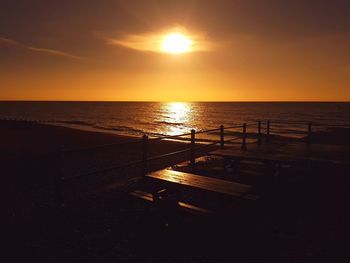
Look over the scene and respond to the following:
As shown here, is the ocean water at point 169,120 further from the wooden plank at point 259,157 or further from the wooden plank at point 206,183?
the wooden plank at point 206,183

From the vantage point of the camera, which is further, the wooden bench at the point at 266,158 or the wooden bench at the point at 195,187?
the wooden bench at the point at 266,158

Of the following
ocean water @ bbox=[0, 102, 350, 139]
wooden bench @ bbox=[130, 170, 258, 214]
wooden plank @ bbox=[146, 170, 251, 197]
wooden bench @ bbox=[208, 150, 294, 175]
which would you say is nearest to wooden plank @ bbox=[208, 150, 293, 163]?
wooden bench @ bbox=[208, 150, 294, 175]

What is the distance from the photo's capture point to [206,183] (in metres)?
4.88

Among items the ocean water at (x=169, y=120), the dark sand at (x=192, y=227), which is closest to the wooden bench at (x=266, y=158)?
the dark sand at (x=192, y=227)

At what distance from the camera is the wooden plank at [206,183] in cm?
455

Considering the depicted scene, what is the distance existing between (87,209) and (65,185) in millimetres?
3124

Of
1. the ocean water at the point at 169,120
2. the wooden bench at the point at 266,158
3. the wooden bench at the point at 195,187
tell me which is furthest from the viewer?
the ocean water at the point at 169,120

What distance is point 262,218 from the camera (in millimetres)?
5465

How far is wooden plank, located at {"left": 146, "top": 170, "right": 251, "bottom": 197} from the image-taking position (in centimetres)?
455

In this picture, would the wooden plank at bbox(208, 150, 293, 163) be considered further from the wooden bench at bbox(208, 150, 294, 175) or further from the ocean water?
the ocean water

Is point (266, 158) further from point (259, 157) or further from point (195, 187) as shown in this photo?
point (195, 187)

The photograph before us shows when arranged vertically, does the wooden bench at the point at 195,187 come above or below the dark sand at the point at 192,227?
above

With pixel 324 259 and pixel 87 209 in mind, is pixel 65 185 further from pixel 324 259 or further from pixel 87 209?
pixel 324 259

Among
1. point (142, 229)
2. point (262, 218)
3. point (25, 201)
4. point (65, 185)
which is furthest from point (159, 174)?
point (65, 185)
